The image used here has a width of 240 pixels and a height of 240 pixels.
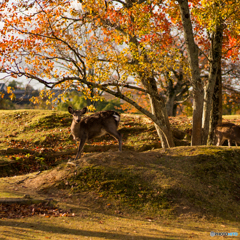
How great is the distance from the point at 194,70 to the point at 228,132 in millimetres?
3132

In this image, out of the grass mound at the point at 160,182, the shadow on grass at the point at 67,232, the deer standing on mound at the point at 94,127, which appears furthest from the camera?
the deer standing on mound at the point at 94,127

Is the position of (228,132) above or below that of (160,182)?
above

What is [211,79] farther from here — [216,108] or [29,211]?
[29,211]

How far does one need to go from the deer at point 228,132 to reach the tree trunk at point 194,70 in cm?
113

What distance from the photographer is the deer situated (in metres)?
10.7

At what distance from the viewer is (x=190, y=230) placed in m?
Answer: 5.93

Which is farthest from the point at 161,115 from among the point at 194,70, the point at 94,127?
the point at 94,127

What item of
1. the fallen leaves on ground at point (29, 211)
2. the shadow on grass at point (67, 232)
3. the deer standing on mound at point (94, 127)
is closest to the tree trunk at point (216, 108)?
the deer standing on mound at point (94, 127)

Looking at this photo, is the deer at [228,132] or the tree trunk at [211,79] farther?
the tree trunk at [211,79]

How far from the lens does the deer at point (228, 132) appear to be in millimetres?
10656

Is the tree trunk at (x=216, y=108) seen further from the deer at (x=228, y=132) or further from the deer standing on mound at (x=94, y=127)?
the deer standing on mound at (x=94, y=127)

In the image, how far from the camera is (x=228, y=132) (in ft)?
35.6

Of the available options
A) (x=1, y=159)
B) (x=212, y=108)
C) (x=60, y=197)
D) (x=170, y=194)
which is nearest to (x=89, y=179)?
(x=60, y=197)

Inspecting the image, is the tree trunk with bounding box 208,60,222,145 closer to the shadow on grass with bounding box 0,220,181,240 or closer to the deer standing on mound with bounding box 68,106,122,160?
the deer standing on mound with bounding box 68,106,122,160
